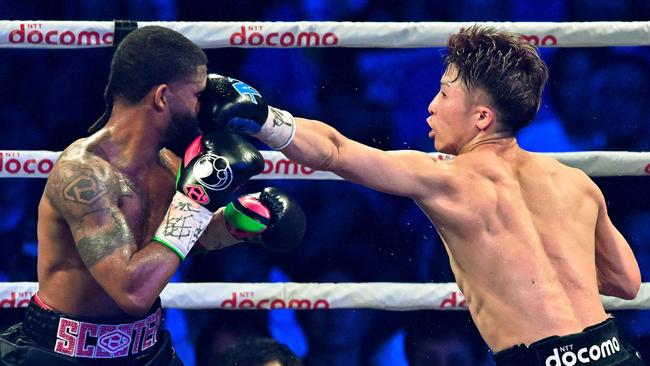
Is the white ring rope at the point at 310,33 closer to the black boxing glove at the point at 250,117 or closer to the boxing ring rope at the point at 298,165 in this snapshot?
the boxing ring rope at the point at 298,165

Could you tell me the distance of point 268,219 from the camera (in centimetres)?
336

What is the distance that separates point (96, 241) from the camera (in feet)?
10.0

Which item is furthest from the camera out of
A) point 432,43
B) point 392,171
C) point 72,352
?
point 432,43

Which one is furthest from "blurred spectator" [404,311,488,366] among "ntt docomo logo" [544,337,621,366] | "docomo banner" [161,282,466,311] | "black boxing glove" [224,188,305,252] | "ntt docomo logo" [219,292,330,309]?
"ntt docomo logo" [544,337,621,366]

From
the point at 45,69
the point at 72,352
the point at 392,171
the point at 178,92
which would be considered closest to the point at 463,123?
the point at 392,171

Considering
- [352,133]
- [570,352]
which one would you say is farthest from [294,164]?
[570,352]

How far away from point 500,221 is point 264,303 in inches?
50.3

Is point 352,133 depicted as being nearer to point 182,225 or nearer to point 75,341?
point 182,225

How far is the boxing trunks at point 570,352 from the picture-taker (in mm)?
2996

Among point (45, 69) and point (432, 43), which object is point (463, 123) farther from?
point (45, 69)

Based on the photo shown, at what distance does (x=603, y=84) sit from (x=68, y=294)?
260cm

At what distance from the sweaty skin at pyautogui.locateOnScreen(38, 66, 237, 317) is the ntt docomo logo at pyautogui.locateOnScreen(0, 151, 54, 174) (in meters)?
0.66

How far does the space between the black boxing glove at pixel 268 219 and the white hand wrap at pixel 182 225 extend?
0.78ft

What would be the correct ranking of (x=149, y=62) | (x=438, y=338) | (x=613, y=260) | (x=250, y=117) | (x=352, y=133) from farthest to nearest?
(x=438, y=338), (x=352, y=133), (x=613, y=260), (x=149, y=62), (x=250, y=117)
